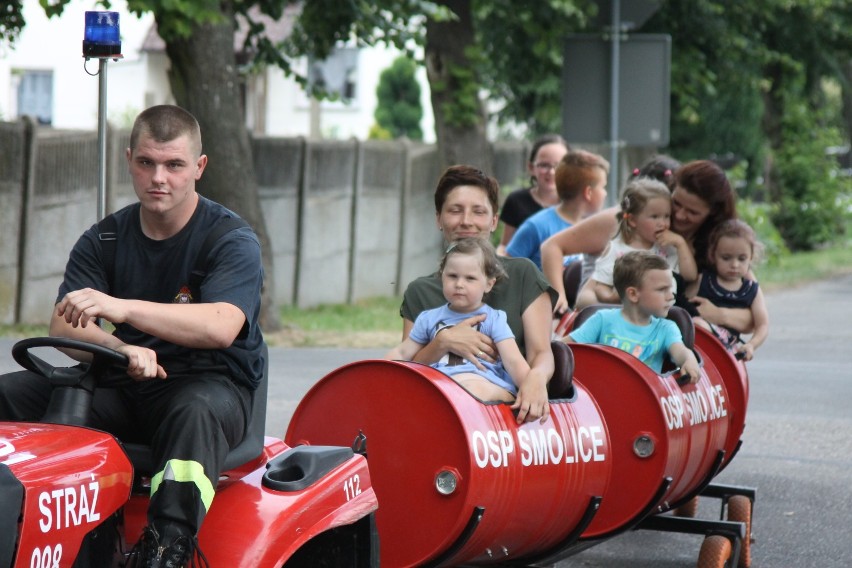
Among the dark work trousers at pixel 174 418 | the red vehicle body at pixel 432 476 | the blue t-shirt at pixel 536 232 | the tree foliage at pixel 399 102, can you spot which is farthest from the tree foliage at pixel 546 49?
the tree foliage at pixel 399 102

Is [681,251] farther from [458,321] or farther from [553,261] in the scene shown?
[458,321]

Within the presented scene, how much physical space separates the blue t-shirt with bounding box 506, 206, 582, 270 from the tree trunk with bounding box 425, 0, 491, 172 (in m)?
9.80

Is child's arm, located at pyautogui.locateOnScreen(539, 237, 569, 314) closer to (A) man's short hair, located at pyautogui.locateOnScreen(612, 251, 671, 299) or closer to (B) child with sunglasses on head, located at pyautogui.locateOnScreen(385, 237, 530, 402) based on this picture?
(A) man's short hair, located at pyautogui.locateOnScreen(612, 251, 671, 299)

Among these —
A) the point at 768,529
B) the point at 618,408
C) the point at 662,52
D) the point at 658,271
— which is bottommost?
the point at 768,529

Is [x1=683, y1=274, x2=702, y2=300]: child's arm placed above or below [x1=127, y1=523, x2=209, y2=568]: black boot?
above

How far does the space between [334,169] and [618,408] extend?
499 inches

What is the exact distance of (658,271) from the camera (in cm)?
607

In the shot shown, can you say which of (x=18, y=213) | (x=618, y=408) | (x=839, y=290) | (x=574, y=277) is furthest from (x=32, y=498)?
(x=839, y=290)

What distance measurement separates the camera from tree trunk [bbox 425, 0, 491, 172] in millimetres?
17688

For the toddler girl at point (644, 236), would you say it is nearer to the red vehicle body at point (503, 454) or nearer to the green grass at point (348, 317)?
the red vehicle body at point (503, 454)

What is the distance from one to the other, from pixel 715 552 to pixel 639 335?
0.90m

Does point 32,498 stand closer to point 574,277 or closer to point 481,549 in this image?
point 481,549

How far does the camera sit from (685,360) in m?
5.99

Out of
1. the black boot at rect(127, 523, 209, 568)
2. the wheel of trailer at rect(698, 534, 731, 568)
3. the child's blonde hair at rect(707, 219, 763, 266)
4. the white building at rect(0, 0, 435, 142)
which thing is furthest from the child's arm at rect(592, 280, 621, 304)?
the white building at rect(0, 0, 435, 142)
